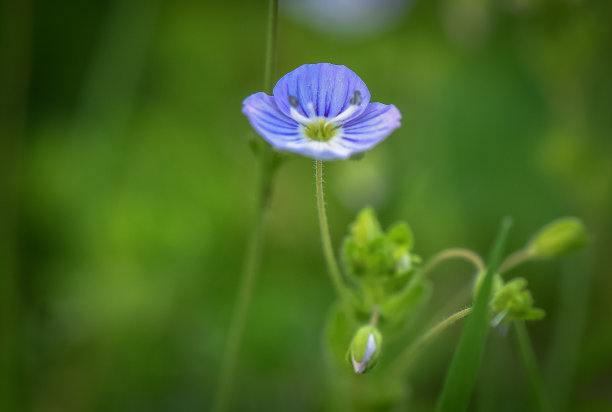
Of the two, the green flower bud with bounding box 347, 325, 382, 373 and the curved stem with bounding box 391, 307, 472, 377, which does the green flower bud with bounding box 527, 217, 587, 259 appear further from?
the green flower bud with bounding box 347, 325, 382, 373

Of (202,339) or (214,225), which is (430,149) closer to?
(214,225)

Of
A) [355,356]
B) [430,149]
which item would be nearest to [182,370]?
[355,356]

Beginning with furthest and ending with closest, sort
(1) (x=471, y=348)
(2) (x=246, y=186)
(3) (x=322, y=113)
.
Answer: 1. (2) (x=246, y=186)
2. (3) (x=322, y=113)
3. (1) (x=471, y=348)

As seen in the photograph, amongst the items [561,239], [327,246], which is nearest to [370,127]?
[327,246]

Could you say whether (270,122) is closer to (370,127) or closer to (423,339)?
(370,127)

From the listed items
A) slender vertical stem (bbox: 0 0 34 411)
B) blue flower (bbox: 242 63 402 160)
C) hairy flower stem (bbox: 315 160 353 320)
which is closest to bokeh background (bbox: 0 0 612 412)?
slender vertical stem (bbox: 0 0 34 411)
